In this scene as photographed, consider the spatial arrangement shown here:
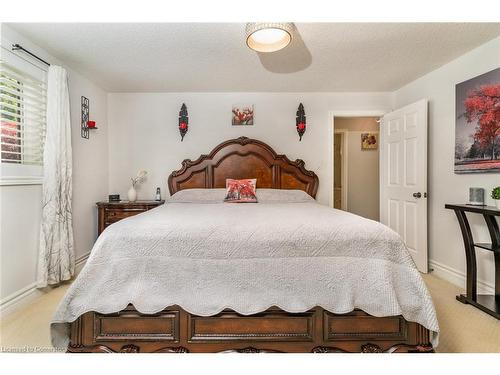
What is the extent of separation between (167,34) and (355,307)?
2461 millimetres

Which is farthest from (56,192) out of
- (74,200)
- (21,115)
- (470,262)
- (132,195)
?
(470,262)

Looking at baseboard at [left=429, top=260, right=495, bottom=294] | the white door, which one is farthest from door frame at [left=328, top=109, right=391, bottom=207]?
baseboard at [left=429, top=260, right=495, bottom=294]

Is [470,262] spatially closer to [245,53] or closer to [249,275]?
[249,275]

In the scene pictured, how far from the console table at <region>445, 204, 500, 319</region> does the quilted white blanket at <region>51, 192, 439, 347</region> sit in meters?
1.16

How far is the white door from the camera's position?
3.03m

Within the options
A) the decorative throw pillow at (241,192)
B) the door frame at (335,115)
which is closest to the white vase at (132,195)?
the decorative throw pillow at (241,192)

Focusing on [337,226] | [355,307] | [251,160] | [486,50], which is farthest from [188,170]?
[486,50]

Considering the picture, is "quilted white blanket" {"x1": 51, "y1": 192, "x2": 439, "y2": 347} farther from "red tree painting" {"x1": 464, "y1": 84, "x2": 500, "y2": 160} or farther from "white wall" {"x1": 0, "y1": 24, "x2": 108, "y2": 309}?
"red tree painting" {"x1": 464, "y1": 84, "x2": 500, "y2": 160}

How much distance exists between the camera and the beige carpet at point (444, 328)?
168 centimetres

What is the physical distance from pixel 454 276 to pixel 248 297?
253cm

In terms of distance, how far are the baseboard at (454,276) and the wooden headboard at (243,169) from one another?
167cm

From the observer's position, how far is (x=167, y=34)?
2.23m

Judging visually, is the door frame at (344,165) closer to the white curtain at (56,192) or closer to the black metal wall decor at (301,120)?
the black metal wall decor at (301,120)

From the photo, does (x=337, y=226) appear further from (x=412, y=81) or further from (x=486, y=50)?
(x=412, y=81)
